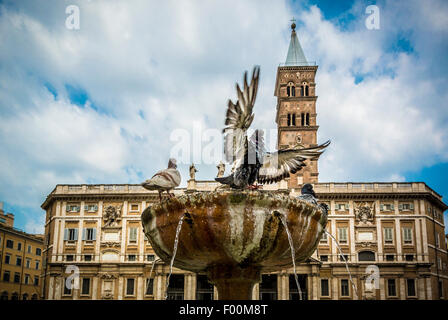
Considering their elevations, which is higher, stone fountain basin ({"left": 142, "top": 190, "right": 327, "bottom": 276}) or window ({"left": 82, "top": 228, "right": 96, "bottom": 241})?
window ({"left": 82, "top": 228, "right": 96, "bottom": 241})

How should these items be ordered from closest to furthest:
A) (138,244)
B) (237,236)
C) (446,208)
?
(237,236) → (138,244) → (446,208)

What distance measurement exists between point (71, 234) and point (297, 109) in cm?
2671

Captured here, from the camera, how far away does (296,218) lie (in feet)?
19.9

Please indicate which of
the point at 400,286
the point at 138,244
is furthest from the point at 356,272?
the point at 138,244

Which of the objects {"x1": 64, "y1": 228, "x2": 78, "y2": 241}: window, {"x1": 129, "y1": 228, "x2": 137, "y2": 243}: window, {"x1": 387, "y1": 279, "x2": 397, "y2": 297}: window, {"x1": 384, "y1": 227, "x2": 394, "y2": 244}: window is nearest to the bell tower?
{"x1": 384, "y1": 227, "x2": 394, "y2": 244}: window

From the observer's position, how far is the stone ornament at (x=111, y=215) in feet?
137

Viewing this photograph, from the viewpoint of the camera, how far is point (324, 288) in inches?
1523

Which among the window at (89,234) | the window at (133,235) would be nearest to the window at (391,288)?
the window at (133,235)

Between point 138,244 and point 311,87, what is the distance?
25.4m

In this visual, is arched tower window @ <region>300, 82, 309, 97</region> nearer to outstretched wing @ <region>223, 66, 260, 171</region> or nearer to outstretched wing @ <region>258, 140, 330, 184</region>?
outstretched wing @ <region>258, 140, 330, 184</region>

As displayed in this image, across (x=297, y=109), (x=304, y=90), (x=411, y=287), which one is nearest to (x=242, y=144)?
(x=411, y=287)

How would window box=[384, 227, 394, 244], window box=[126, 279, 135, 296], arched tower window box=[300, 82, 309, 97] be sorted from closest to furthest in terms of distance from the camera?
window box=[126, 279, 135, 296] → window box=[384, 227, 394, 244] → arched tower window box=[300, 82, 309, 97]

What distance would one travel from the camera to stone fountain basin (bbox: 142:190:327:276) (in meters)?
5.81

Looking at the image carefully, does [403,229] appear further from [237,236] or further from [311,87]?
[237,236]
